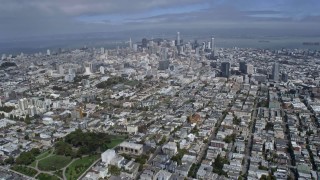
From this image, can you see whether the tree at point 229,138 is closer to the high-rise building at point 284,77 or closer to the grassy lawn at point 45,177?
the grassy lawn at point 45,177

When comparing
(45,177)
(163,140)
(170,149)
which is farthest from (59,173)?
(163,140)

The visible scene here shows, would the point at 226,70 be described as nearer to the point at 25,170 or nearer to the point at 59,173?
the point at 59,173

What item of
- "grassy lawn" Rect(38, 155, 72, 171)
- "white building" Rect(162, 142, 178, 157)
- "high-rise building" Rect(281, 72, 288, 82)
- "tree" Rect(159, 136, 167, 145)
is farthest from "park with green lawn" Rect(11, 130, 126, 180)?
"high-rise building" Rect(281, 72, 288, 82)

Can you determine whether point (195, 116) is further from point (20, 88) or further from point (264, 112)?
point (20, 88)

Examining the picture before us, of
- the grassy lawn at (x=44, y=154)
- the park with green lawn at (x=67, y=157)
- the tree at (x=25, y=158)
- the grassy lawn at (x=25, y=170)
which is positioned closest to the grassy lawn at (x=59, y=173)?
the park with green lawn at (x=67, y=157)

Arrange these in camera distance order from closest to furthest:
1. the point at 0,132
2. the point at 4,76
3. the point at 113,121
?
the point at 0,132, the point at 113,121, the point at 4,76

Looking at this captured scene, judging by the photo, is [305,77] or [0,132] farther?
[305,77]

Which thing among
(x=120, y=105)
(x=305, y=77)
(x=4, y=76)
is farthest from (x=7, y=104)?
(x=305, y=77)
